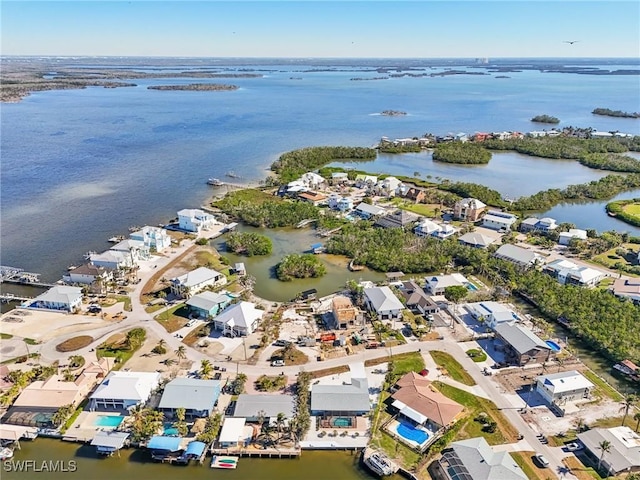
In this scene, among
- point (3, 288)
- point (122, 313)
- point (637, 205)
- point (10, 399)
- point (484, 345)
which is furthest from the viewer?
point (637, 205)

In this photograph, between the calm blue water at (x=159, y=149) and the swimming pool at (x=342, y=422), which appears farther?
the calm blue water at (x=159, y=149)

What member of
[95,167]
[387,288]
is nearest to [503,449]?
[387,288]

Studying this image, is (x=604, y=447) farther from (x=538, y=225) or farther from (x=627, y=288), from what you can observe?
(x=538, y=225)

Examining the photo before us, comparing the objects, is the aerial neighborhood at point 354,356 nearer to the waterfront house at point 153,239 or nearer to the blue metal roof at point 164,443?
the blue metal roof at point 164,443

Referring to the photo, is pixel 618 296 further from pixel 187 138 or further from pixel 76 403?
pixel 187 138

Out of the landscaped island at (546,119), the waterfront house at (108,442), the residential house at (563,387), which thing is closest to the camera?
the waterfront house at (108,442)

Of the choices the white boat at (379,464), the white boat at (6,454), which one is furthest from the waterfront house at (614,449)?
the white boat at (6,454)
